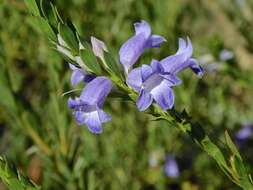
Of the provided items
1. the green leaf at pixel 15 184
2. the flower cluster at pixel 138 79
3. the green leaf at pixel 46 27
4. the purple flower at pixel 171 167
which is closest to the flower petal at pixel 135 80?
the flower cluster at pixel 138 79

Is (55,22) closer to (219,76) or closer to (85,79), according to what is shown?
(85,79)

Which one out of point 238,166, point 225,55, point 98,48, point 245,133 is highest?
point 98,48

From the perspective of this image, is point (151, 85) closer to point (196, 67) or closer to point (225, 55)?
point (196, 67)

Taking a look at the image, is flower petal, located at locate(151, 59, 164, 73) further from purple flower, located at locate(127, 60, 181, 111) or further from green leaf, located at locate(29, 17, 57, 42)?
green leaf, located at locate(29, 17, 57, 42)

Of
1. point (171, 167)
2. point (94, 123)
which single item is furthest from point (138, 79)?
point (171, 167)

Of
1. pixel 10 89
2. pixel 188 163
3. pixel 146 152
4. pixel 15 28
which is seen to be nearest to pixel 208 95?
pixel 146 152

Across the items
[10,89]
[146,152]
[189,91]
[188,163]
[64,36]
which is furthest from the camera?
[188,163]

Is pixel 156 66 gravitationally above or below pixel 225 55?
above
